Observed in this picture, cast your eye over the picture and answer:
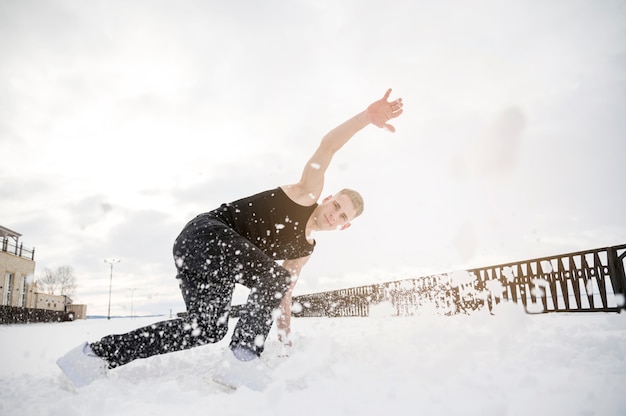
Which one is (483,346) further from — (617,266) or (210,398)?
(617,266)

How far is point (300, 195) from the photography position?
2596 millimetres

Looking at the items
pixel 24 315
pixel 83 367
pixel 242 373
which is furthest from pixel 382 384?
pixel 24 315

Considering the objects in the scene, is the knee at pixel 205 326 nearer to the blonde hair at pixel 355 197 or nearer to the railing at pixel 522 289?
the blonde hair at pixel 355 197

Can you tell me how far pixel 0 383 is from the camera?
2438mm

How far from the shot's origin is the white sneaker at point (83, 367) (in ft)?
7.01

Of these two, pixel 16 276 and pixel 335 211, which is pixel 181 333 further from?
pixel 16 276

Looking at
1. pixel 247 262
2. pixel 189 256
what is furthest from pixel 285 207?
pixel 189 256

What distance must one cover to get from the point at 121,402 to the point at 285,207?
57.1 inches

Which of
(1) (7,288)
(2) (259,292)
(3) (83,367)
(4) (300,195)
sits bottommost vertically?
(3) (83,367)

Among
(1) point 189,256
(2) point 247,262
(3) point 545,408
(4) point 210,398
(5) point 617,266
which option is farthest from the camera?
(5) point 617,266

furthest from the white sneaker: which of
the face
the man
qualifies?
the face

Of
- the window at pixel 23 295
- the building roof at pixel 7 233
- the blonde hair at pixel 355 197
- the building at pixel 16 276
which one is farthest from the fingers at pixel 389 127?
the window at pixel 23 295

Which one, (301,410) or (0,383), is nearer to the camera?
(301,410)

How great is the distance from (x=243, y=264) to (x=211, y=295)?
44 centimetres
